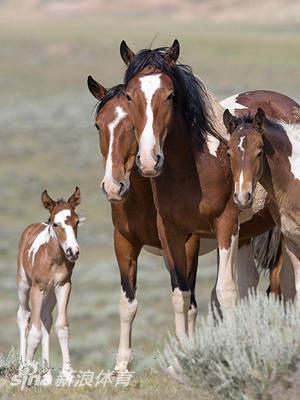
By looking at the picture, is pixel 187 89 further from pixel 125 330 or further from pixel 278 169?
pixel 125 330

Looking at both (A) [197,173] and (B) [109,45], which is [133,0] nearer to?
(B) [109,45]

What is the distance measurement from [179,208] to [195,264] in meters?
0.89

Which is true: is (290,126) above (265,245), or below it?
above

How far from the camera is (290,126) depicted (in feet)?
30.6

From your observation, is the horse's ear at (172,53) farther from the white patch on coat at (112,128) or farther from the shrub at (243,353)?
the shrub at (243,353)

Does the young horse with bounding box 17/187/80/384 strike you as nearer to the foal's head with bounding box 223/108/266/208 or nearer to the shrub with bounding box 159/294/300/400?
the foal's head with bounding box 223/108/266/208

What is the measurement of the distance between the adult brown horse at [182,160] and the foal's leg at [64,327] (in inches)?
45.1

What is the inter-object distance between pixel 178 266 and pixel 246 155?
4.26 ft

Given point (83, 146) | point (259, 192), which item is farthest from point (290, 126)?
point (83, 146)

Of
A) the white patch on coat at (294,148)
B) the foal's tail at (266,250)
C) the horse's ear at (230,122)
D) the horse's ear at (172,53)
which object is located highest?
the horse's ear at (172,53)

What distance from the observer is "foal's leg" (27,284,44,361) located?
10555 millimetres

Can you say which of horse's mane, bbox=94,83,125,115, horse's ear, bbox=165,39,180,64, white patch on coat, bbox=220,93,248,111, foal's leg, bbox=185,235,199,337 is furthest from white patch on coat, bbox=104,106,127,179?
white patch on coat, bbox=220,93,248,111

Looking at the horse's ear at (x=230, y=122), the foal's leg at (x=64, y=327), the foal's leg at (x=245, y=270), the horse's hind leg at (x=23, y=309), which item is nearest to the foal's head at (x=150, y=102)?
the horse's ear at (x=230, y=122)

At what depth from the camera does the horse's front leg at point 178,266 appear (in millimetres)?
9250
